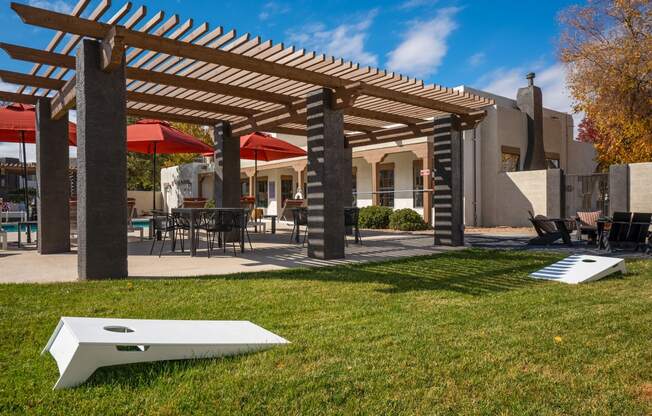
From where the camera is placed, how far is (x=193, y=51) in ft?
18.4

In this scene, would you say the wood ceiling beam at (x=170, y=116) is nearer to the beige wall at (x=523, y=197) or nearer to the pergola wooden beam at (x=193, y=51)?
the pergola wooden beam at (x=193, y=51)

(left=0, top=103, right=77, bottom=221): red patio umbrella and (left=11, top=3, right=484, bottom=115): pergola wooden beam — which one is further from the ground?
(left=11, top=3, right=484, bottom=115): pergola wooden beam

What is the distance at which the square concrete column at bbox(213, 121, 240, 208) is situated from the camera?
1016cm

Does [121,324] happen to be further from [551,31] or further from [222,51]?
[551,31]

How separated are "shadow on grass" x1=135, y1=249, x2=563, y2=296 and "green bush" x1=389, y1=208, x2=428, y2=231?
6245 millimetres

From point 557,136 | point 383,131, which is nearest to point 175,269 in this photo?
point 383,131

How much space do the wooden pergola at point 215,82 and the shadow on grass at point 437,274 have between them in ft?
5.14

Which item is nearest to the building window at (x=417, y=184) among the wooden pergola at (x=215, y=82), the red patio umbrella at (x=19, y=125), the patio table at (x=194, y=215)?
the wooden pergola at (x=215, y=82)

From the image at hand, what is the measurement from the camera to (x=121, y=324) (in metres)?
2.83

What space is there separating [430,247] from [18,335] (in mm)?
6956

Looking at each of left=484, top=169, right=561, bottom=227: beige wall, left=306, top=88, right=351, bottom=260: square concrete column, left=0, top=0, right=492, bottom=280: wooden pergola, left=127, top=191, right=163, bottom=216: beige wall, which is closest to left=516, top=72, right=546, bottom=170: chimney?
left=484, top=169, right=561, bottom=227: beige wall

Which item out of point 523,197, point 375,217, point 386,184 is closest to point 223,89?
point 375,217

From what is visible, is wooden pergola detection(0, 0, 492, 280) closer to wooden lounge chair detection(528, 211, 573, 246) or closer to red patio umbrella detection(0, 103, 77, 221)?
red patio umbrella detection(0, 103, 77, 221)

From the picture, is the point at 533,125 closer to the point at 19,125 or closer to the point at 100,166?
the point at 19,125
